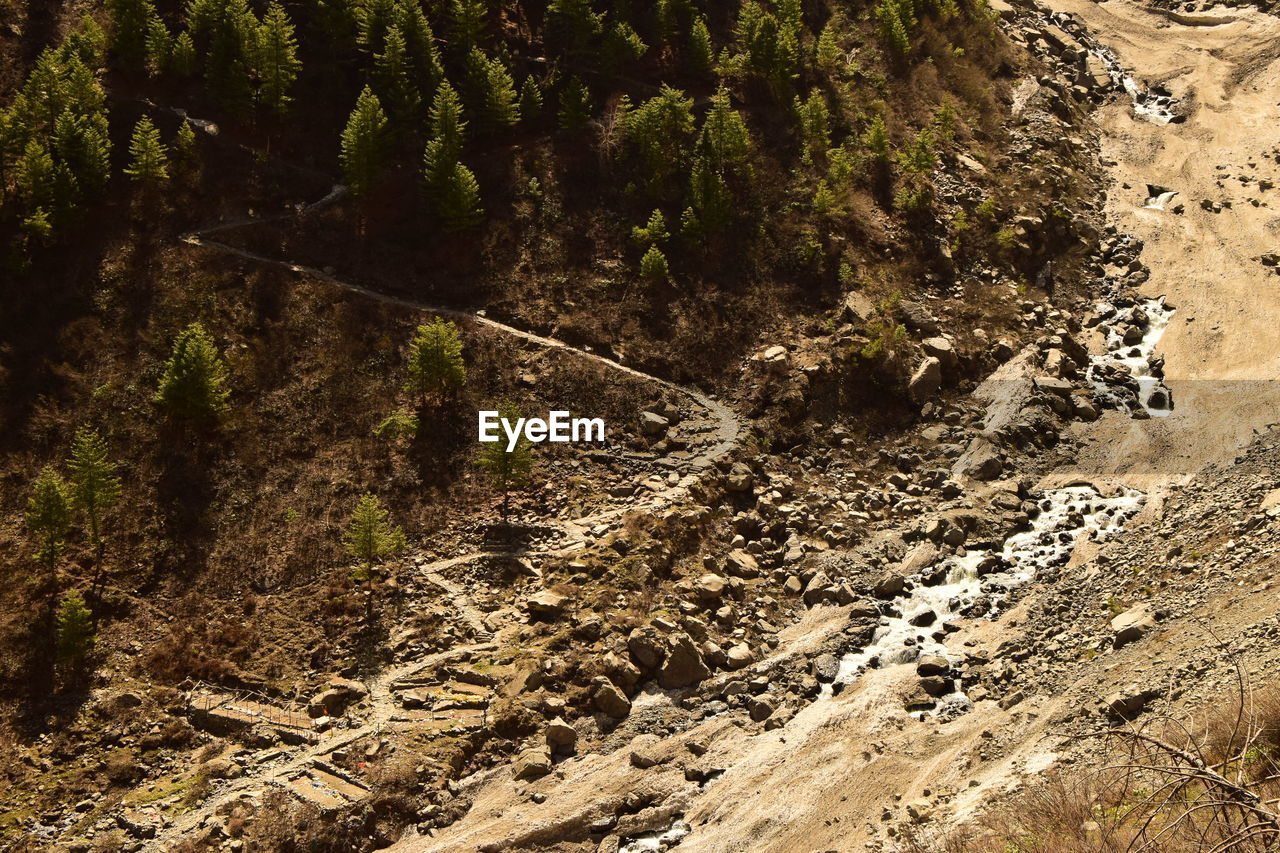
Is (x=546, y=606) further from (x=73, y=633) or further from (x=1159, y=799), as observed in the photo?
(x=1159, y=799)

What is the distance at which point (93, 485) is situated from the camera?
35781mm

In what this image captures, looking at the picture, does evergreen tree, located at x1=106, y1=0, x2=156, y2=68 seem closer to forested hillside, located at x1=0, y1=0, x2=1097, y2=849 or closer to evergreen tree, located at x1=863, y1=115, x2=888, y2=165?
forested hillside, located at x1=0, y1=0, x2=1097, y2=849

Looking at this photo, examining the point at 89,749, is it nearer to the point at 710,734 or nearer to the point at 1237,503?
the point at 710,734

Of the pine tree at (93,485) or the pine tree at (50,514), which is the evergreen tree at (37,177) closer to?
the pine tree at (93,485)

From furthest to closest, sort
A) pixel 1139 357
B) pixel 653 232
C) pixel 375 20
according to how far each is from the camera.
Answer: pixel 375 20
pixel 653 232
pixel 1139 357

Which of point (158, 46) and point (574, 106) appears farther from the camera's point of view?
point (574, 106)

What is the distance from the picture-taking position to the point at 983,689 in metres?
31.4

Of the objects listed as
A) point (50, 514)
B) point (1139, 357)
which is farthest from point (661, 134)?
point (50, 514)

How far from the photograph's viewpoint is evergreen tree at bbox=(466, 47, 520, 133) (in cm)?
5116

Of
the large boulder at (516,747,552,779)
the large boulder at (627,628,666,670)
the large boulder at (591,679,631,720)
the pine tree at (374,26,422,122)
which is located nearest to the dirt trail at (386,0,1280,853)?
the large boulder at (516,747,552,779)

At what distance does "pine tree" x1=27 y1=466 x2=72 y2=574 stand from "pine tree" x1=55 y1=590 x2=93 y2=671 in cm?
242

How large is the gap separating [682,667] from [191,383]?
21116 millimetres

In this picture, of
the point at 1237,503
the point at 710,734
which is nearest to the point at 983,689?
the point at 710,734

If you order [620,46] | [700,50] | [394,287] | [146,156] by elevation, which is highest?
[700,50]
